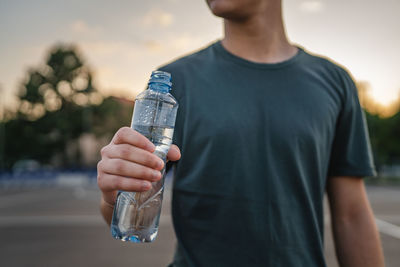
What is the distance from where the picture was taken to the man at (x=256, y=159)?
5.31 ft

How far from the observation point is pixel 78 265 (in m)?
6.89

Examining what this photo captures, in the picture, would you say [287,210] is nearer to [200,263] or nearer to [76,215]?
[200,263]

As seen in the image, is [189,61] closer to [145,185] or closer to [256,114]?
[256,114]

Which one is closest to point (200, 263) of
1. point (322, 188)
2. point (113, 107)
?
point (322, 188)

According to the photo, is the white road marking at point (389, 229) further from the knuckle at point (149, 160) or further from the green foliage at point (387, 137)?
the green foliage at point (387, 137)

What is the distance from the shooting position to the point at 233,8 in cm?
174

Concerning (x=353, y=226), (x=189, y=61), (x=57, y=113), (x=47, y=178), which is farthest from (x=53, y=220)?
(x=57, y=113)

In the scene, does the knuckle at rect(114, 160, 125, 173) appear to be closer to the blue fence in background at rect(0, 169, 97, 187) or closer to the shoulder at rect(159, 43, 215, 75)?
the shoulder at rect(159, 43, 215, 75)

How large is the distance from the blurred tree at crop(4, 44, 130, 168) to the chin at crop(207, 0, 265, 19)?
45598 mm

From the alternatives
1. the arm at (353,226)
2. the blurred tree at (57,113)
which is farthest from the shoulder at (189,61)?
the blurred tree at (57,113)

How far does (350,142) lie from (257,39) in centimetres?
68

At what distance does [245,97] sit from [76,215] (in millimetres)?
12256

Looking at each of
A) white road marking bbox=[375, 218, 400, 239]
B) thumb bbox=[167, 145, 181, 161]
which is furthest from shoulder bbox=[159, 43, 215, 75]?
white road marking bbox=[375, 218, 400, 239]

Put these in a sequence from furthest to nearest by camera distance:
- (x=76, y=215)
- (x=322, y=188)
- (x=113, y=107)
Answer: (x=113, y=107), (x=76, y=215), (x=322, y=188)
